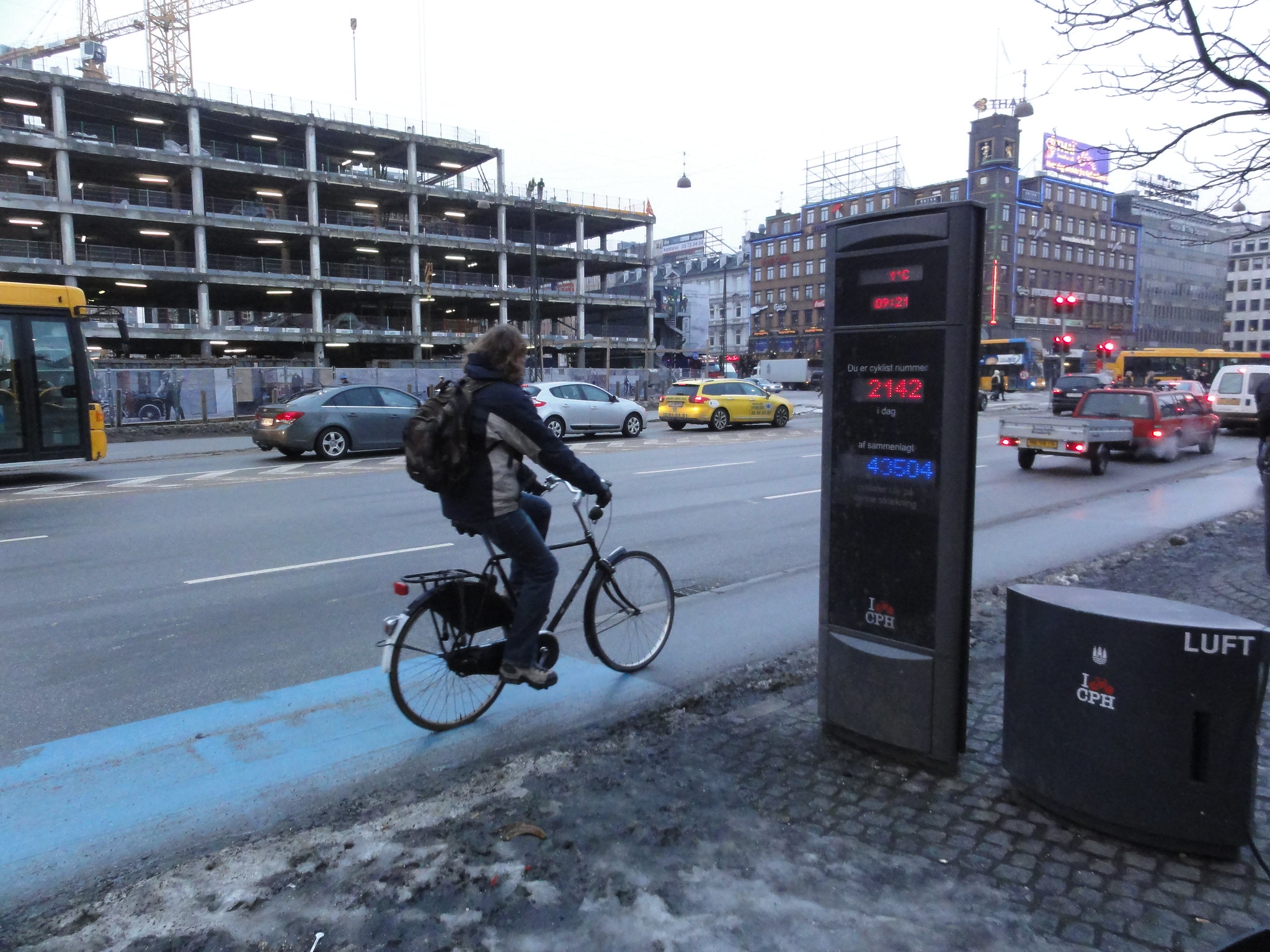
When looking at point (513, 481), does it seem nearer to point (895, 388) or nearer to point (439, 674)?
point (439, 674)

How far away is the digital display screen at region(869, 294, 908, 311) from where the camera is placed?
378 centimetres

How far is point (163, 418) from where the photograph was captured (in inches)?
1101

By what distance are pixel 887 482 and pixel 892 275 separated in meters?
0.93

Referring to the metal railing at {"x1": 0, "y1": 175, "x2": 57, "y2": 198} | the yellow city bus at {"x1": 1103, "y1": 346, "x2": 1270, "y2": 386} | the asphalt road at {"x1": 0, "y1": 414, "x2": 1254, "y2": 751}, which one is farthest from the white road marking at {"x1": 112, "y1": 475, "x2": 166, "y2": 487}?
the yellow city bus at {"x1": 1103, "y1": 346, "x2": 1270, "y2": 386}

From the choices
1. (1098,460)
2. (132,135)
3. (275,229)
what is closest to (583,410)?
(1098,460)

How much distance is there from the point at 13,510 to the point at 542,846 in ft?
37.1

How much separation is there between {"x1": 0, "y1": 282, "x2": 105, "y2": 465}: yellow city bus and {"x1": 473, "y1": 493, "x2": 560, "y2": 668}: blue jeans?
42.4 feet

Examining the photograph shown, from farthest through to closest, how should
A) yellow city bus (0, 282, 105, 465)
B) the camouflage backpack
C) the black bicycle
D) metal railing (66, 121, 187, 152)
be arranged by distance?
metal railing (66, 121, 187, 152)
yellow city bus (0, 282, 105, 465)
the black bicycle
the camouflage backpack

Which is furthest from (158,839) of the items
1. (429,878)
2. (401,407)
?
(401,407)

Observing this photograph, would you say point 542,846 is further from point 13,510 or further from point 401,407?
point 401,407

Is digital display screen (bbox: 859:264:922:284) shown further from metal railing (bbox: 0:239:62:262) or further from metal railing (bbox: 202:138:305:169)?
metal railing (bbox: 202:138:305:169)

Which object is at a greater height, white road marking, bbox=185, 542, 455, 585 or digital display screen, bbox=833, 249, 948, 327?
digital display screen, bbox=833, 249, 948, 327

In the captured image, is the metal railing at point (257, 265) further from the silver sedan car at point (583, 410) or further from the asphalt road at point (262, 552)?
the asphalt road at point (262, 552)

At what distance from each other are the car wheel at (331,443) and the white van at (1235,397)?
23.7 m
